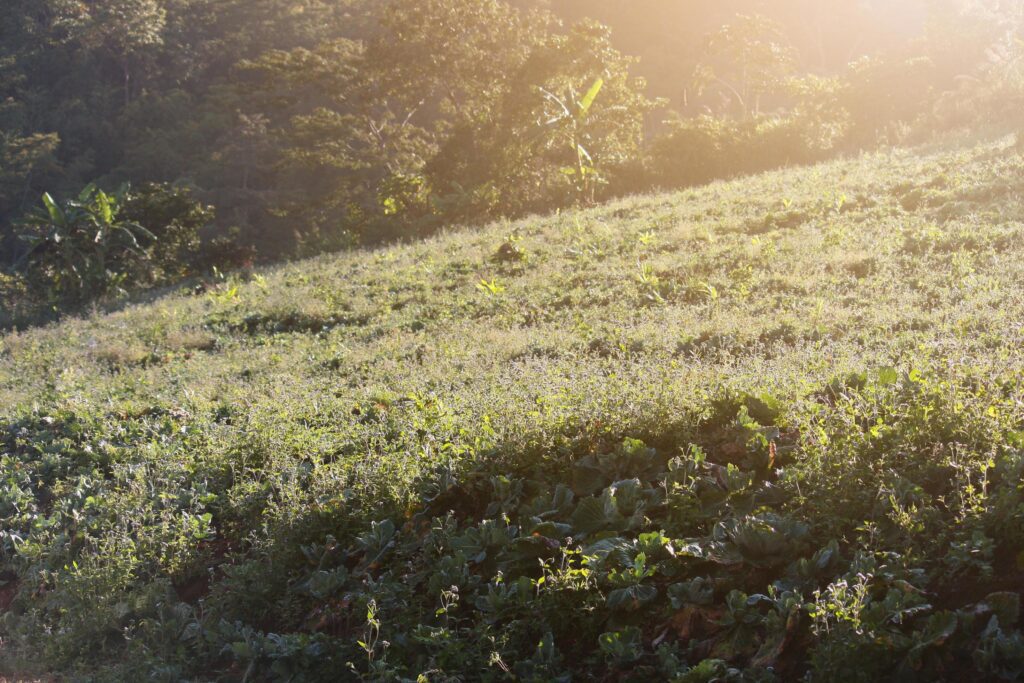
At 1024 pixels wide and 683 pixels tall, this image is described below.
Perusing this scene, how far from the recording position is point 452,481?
492 centimetres

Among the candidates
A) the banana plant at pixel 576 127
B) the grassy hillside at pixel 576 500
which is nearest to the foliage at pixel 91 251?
the banana plant at pixel 576 127

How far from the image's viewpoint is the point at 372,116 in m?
36.8

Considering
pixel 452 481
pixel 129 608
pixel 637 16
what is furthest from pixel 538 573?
pixel 637 16

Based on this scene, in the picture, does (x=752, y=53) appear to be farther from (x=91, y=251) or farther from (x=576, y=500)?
(x=576, y=500)

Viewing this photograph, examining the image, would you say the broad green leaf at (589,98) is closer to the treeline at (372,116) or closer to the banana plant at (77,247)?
the treeline at (372,116)

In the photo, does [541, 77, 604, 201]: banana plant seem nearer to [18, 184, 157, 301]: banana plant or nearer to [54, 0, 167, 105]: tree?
[18, 184, 157, 301]: banana plant

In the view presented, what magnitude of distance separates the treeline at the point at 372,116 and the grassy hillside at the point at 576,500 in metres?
12.7

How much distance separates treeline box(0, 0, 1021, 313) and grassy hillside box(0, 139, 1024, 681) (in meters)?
12.7

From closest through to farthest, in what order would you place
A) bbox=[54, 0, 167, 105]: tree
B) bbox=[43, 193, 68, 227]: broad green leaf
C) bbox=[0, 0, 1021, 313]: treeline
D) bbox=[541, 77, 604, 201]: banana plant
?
bbox=[43, 193, 68, 227]: broad green leaf → bbox=[541, 77, 604, 201]: banana plant → bbox=[0, 0, 1021, 313]: treeline → bbox=[54, 0, 167, 105]: tree

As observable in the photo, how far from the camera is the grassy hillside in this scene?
11.6 feet

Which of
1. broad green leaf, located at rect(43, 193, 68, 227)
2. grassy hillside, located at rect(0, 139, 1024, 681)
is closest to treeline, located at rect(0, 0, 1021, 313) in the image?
broad green leaf, located at rect(43, 193, 68, 227)

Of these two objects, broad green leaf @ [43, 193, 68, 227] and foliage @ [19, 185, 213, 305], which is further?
foliage @ [19, 185, 213, 305]

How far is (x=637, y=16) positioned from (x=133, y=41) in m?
26.5

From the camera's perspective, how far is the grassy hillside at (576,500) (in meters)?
3.52
